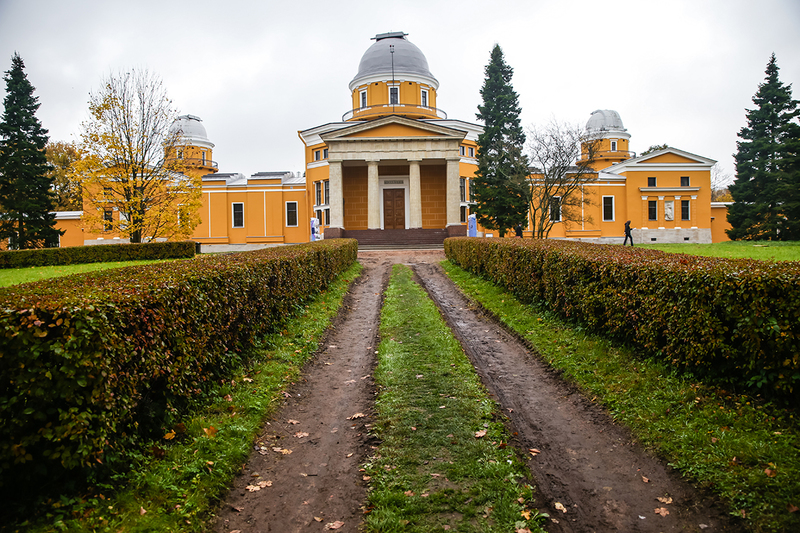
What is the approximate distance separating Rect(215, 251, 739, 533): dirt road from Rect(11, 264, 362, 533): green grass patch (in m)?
0.18

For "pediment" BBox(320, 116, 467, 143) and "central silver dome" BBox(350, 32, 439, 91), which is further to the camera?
"central silver dome" BBox(350, 32, 439, 91)

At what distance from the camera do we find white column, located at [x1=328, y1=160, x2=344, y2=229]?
3212 centimetres

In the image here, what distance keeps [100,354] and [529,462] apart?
354 centimetres

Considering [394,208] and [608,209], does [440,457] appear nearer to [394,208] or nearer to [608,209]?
[394,208]

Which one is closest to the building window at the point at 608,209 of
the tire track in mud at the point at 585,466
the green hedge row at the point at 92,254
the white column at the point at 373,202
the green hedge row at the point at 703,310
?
the white column at the point at 373,202

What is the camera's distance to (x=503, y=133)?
3669 cm

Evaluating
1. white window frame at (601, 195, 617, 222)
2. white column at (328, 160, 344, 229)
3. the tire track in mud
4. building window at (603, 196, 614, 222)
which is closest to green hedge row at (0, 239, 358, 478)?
the tire track in mud

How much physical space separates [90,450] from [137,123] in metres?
25.2

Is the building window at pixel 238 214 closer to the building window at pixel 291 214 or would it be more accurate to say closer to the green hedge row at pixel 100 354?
the building window at pixel 291 214

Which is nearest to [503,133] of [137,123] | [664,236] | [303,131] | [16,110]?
[303,131]

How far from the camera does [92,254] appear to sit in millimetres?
19109

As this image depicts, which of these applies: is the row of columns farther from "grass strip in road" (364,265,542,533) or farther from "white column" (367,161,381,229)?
"grass strip in road" (364,265,542,533)

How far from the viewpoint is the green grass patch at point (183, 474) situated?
10.4 feet

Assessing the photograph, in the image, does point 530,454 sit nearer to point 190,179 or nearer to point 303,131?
point 190,179
